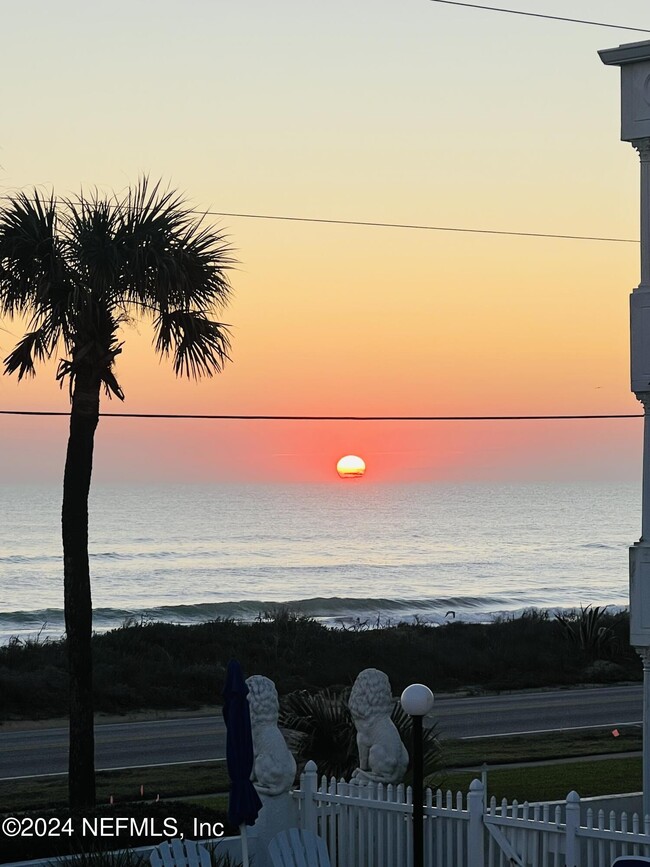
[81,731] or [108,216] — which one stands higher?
[108,216]

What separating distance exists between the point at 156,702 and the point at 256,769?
67.7 ft

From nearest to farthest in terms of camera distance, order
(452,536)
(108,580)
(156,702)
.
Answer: (156,702), (108,580), (452,536)

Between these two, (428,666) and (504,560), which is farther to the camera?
(504,560)

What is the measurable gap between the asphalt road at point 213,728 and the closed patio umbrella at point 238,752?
12.8 meters

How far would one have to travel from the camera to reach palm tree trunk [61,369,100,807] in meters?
17.7

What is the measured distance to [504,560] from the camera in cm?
12588

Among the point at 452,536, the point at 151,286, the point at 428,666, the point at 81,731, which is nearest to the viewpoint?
the point at 81,731

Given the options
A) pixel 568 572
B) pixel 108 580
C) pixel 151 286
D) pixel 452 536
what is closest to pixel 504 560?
pixel 568 572

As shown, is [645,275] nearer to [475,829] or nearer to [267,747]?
[475,829]

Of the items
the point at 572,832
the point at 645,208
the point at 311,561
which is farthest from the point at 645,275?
the point at 311,561

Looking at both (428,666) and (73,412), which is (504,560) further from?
(73,412)

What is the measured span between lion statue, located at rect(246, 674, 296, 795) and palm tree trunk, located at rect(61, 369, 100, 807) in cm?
424

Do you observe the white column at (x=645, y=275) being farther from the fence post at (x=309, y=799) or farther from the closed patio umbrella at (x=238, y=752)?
the closed patio umbrella at (x=238, y=752)

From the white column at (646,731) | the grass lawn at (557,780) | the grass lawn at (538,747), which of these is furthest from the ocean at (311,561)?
the white column at (646,731)
